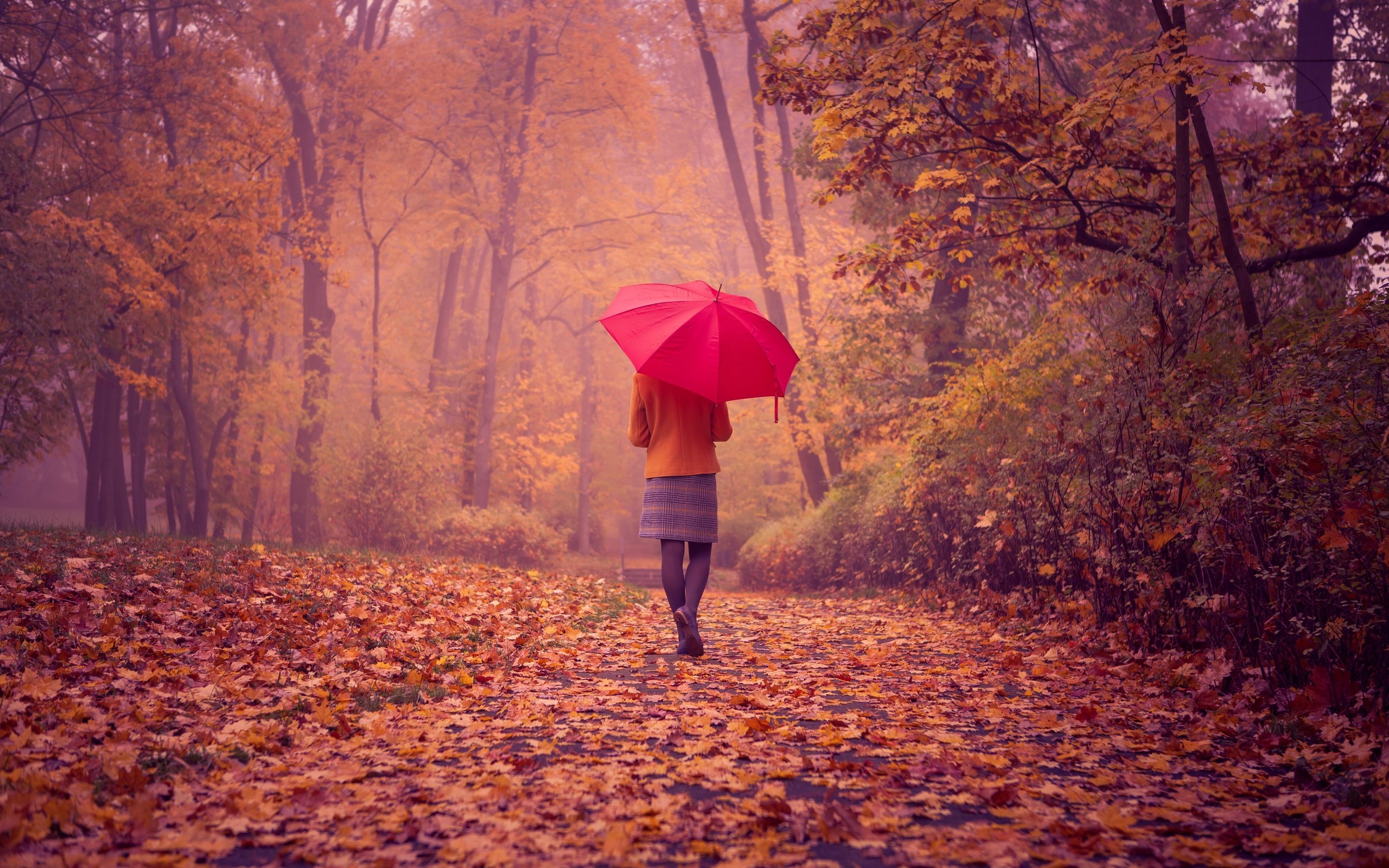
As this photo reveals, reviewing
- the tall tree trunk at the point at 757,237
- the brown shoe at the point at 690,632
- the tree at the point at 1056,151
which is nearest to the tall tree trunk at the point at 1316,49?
the tree at the point at 1056,151

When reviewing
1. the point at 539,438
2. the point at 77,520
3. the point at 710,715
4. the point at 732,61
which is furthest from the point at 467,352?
the point at 710,715

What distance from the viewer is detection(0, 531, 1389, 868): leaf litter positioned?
2.93 meters

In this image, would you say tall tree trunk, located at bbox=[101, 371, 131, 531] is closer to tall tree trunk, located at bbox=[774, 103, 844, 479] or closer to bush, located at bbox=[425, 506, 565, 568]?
bush, located at bbox=[425, 506, 565, 568]

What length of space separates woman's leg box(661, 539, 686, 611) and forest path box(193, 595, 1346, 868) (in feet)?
2.00

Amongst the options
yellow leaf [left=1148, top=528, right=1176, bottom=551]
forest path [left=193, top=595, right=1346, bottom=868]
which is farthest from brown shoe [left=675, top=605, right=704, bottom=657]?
yellow leaf [left=1148, top=528, right=1176, bottom=551]

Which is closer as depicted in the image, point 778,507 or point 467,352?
point 778,507

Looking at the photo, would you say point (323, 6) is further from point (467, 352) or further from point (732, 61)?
point (732, 61)

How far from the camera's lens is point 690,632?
6543 mm

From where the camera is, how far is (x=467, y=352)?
33281mm

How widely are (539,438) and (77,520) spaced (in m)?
22.9

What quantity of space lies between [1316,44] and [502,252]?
17702 millimetres

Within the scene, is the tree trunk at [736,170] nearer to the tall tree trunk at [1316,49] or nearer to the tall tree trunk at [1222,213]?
the tall tree trunk at [1316,49]

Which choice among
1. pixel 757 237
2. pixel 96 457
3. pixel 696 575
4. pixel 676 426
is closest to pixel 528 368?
pixel 757 237

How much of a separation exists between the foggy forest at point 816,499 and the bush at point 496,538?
4.2 inches
